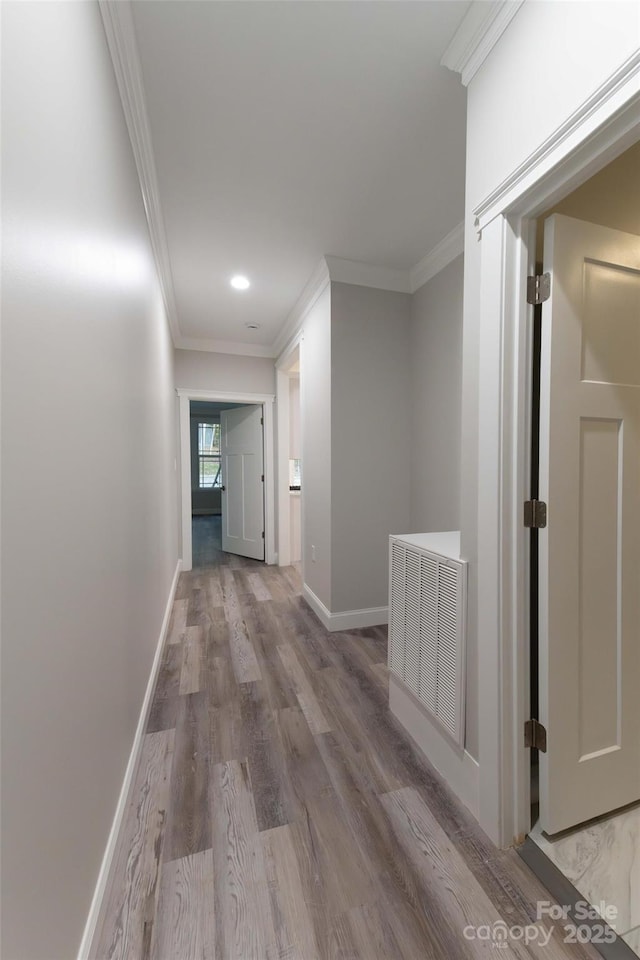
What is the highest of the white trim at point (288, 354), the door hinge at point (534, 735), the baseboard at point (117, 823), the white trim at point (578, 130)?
the white trim at point (288, 354)

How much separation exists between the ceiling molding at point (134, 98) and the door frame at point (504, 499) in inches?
51.4

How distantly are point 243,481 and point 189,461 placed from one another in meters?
0.77

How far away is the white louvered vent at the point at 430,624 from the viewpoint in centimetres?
139

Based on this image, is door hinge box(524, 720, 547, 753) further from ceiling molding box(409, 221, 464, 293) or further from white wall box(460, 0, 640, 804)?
ceiling molding box(409, 221, 464, 293)

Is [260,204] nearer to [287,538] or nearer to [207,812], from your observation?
[207,812]

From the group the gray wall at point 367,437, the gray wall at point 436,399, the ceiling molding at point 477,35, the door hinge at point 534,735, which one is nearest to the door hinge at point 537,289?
the ceiling molding at point 477,35

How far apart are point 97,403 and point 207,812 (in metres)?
1.46

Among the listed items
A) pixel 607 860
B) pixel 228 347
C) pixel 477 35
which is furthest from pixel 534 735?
pixel 228 347

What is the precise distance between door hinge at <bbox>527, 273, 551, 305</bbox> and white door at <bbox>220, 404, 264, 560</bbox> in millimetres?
3762

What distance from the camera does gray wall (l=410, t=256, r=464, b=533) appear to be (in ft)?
8.07

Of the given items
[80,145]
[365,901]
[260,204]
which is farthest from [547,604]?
[260,204]

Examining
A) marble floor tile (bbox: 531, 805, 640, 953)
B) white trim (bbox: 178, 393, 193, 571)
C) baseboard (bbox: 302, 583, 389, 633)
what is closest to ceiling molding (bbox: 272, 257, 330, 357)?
white trim (bbox: 178, 393, 193, 571)

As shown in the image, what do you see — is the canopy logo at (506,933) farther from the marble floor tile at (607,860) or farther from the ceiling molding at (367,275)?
the ceiling molding at (367,275)

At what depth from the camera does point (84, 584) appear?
97 centimetres
